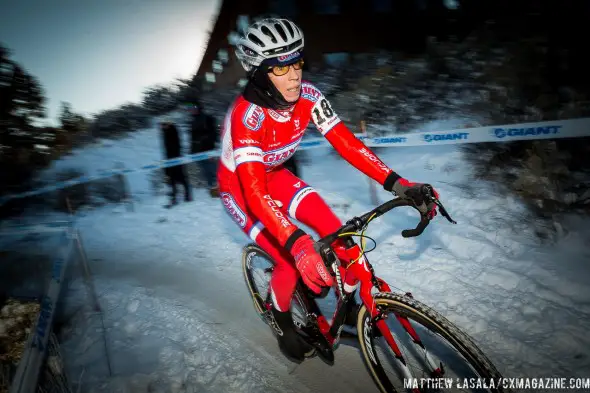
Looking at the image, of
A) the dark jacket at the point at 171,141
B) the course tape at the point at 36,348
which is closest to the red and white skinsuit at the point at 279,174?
the course tape at the point at 36,348

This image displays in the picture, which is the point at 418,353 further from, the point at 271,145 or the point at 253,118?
the point at 253,118

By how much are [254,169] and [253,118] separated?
0.43m

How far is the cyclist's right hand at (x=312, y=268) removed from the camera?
2037mm

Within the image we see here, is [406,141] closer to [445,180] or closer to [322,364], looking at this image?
[445,180]

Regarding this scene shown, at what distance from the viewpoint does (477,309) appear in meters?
3.50

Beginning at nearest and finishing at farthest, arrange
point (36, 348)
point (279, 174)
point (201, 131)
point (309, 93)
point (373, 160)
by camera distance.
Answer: point (36, 348), point (373, 160), point (309, 93), point (279, 174), point (201, 131)

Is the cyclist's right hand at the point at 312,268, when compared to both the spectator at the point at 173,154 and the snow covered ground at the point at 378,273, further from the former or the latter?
the spectator at the point at 173,154

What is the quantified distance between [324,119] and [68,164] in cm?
1585

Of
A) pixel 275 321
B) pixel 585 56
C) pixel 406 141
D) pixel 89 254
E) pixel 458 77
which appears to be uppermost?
pixel 585 56

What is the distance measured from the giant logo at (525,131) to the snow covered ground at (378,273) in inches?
42.1

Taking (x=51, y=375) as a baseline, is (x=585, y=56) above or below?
above

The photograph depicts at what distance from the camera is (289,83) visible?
262 centimetres

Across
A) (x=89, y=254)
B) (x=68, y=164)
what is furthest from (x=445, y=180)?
(x=68, y=164)

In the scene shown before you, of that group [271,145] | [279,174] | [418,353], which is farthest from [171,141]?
[418,353]
